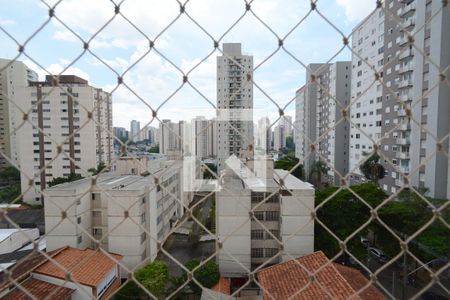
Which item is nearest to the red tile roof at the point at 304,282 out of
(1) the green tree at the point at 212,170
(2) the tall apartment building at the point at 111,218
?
(1) the green tree at the point at 212,170

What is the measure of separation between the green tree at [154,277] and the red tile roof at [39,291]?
0.93 meters

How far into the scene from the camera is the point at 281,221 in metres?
4.46

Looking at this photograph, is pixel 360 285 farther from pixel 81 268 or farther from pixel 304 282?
pixel 81 268

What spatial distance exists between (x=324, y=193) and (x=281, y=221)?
62.2 inches

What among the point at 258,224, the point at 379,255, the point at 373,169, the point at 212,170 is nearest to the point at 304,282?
the point at 212,170

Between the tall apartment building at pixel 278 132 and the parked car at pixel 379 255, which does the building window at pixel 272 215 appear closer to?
the tall apartment building at pixel 278 132

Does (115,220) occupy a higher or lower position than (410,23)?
lower

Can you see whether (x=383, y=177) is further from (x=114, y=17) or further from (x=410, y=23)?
(x=114, y=17)

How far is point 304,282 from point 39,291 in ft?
8.65

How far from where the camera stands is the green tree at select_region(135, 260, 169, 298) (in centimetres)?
345

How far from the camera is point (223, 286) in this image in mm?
4188

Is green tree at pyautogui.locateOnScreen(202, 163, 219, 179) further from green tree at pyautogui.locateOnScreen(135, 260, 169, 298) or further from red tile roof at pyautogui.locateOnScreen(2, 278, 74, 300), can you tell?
red tile roof at pyautogui.locateOnScreen(2, 278, 74, 300)

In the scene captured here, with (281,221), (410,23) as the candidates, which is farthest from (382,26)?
(281,221)

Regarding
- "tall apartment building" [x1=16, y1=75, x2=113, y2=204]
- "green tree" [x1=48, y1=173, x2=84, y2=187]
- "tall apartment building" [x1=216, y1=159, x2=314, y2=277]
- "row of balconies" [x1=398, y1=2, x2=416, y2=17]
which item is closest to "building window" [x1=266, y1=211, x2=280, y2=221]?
"tall apartment building" [x1=216, y1=159, x2=314, y2=277]
